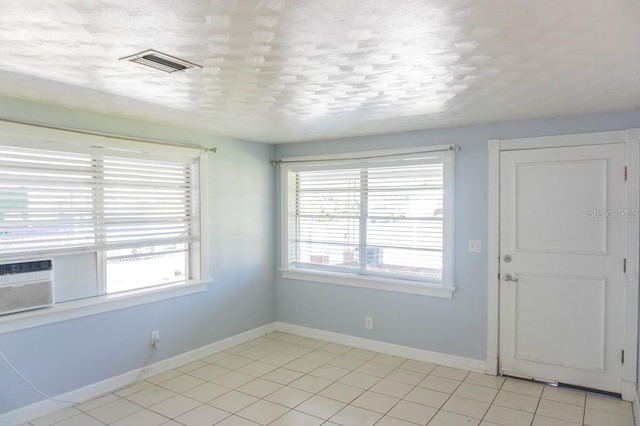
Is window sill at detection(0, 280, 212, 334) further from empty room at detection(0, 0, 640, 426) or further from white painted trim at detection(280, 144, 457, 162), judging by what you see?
white painted trim at detection(280, 144, 457, 162)

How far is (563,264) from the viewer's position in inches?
138

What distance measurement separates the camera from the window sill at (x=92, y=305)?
9.68 feet

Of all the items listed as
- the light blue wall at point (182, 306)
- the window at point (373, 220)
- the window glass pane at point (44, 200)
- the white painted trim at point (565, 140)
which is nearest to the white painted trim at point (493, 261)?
the white painted trim at point (565, 140)

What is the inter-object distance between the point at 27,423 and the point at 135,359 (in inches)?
33.9

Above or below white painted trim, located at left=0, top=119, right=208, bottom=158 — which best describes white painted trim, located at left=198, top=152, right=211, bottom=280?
below

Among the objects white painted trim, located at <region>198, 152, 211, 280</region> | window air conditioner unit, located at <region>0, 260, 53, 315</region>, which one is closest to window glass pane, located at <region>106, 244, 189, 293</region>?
white painted trim, located at <region>198, 152, 211, 280</region>

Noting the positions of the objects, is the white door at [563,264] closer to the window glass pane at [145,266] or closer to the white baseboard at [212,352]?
the white baseboard at [212,352]

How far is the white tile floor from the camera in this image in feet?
9.91

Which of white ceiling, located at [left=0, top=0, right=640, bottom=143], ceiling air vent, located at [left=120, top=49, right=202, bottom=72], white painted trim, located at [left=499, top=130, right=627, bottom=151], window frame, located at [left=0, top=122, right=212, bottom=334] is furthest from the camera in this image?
white painted trim, located at [left=499, top=130, right=627, bottom=151]

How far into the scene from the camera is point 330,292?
4758mm

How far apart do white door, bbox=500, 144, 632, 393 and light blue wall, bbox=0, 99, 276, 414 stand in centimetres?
253

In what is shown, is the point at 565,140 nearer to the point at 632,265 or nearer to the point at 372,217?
the point at 632,265

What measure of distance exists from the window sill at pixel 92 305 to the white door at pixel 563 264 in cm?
285

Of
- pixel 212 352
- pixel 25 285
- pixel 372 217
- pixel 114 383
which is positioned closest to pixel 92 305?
pixel 25 285
